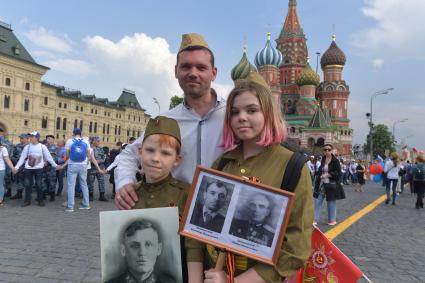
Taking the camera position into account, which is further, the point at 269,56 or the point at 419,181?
the point at 269,56

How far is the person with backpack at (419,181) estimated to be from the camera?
12.3m

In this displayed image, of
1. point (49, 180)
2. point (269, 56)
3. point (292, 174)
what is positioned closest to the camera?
point (292, 174)

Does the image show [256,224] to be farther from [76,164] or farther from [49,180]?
[49,180]

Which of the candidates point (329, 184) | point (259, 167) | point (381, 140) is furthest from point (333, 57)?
point (259, 167)

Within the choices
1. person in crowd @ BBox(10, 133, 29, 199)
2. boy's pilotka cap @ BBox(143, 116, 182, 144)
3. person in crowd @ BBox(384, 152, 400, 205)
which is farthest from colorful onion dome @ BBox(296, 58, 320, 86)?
boy's pilotka cap @ BBox(143, 116, 182, 144)

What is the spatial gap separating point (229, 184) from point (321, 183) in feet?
24.5

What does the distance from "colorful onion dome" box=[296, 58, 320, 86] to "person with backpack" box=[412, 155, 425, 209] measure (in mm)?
51905

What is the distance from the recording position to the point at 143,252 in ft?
6.61

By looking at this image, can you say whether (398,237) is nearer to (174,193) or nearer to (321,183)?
(321,183)

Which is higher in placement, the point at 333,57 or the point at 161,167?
the point at 333,57

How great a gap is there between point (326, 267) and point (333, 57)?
2688 inches

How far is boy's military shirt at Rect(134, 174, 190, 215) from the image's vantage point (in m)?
2.32

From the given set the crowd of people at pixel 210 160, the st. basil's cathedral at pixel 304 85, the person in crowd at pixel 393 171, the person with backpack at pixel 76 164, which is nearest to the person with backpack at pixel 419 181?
the person in crowd at pixel 393 171

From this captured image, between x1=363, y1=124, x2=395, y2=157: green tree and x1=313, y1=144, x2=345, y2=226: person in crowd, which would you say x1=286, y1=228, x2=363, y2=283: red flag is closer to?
x1=313, y1=144, x2=345, y2=226: person in crowd
